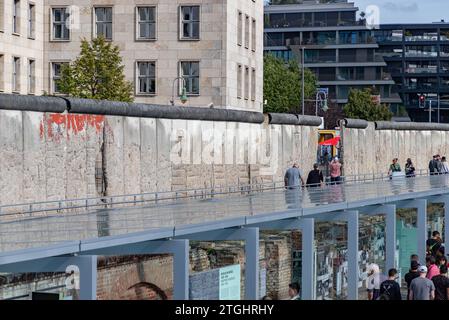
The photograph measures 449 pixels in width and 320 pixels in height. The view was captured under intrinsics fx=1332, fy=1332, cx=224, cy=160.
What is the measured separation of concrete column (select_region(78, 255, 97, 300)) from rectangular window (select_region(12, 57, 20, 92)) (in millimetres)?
37137

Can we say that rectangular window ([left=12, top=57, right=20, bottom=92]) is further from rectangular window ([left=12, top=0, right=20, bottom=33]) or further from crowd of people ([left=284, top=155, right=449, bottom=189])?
crowd of people ([left=284, top=155, right=449, bottom=189])

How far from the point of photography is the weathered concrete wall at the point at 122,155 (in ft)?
87.6

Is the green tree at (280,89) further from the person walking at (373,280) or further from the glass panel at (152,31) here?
the person walking at (373,280)

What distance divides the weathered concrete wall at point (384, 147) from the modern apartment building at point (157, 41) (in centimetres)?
546

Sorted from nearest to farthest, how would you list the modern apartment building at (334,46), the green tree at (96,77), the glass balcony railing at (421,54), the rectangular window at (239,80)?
the green tree at (96,77), the rectangular window at (239,80), the modern apartment building at (334,46), the glass balcony railing at (421,54)

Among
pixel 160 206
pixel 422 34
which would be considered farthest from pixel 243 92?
pixel 422 34

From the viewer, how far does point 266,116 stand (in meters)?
42.2

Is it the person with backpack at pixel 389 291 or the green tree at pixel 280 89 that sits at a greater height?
the green tree at pixel 280 89

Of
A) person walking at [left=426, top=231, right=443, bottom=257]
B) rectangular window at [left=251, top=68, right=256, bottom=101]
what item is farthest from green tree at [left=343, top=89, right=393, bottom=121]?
person walking at [left=426, top=231, right=443, bottom=257]

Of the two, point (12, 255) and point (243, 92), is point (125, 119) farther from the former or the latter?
point (243, 92)

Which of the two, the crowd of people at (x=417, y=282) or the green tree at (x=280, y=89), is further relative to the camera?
the green tree at (x=280, y=89)

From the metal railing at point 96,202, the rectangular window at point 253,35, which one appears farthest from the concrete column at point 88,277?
the rectangular window at point 253,35

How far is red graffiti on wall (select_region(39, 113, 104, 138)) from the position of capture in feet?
91.0
